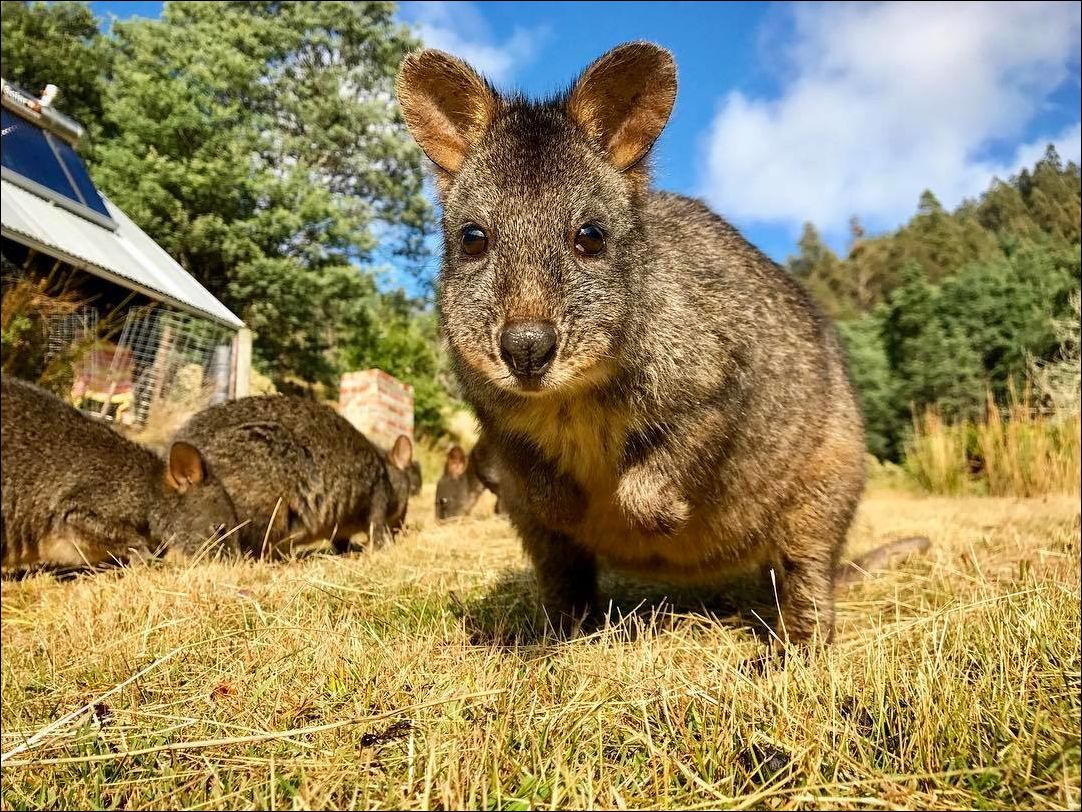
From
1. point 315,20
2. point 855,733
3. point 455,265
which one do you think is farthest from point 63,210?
point 315,20

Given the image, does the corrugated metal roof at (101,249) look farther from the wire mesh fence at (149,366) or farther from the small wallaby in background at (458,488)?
the small wallaby in background at (458,488)

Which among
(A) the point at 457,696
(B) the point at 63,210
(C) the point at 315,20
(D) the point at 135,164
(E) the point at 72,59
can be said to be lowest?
(A) the point at 457,696

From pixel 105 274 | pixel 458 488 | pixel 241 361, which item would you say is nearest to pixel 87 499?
pixel 458 488

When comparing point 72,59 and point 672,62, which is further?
point 72,59

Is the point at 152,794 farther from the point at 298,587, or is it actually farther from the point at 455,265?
the point at 298,587

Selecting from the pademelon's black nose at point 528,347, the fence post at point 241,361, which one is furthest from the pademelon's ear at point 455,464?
the pademelon's black nose at point 528,347

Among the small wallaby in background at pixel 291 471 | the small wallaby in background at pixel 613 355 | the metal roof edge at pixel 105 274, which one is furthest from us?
the metal roof edge at pixel 105 274
